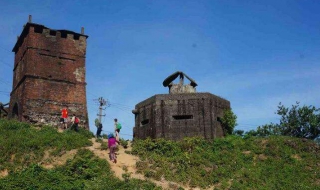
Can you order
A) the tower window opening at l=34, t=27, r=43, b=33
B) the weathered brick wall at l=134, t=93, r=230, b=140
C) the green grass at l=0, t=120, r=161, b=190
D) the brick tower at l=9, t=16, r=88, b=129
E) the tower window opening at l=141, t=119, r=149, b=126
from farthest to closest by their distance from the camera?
the tower window opening at l=34, t=27, r=43, b=33 → the brick tower at l=9, t=16, r=88, b=129 → the tower window opening at l=141, t=119, r=149, b=126 → the weathered brick wall at l=134, t=93, r=230, b=140 → the green grass at l=0, t=120, r=161, b=190

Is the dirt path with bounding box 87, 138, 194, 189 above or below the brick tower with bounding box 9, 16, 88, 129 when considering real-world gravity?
below

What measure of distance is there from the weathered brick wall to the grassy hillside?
69 centimetres

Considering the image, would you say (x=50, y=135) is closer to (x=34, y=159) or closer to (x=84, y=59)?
(x=34, y=159)

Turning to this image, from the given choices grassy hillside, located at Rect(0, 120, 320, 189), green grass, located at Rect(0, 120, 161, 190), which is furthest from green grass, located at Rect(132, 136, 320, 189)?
green grass, located at Rect(0, 120, 161, 190)

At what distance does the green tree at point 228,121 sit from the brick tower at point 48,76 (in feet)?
33.3

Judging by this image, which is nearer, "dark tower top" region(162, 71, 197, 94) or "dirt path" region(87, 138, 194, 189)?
"dirt path" region(87, 138, 194, 189)

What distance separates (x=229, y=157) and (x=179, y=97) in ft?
12.9

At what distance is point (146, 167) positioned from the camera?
1372 cm

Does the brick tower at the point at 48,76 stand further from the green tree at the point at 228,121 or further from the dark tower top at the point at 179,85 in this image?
the green tree at the point at 228,121

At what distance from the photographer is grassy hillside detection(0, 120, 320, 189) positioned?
12023 mm

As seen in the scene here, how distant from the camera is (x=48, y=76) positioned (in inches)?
914

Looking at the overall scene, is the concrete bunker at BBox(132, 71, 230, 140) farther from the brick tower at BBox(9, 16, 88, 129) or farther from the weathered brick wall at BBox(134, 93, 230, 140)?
the brick tower at BBox(9, 16, 88, 129)

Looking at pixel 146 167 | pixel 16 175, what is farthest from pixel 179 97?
pixel 16 175

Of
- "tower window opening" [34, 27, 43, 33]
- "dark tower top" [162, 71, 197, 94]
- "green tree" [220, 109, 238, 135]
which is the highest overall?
"tower window opening" [34, 27, 43, 33]
